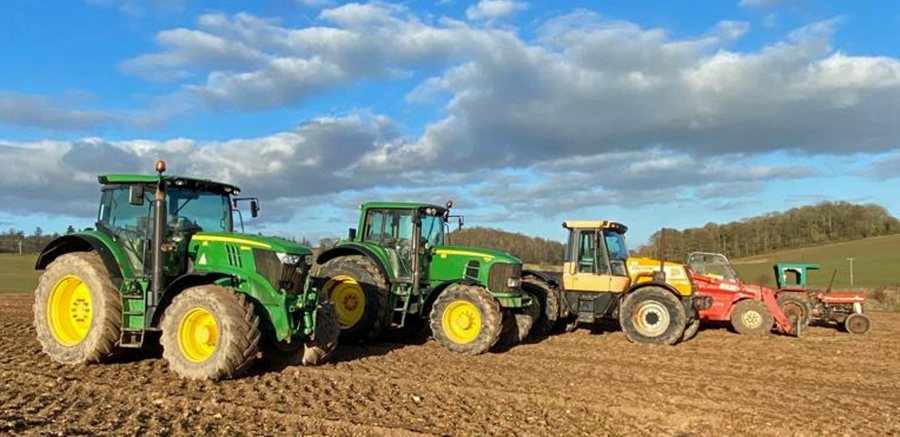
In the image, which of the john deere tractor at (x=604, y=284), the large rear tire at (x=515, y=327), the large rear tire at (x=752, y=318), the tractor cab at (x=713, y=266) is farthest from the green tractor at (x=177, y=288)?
the tractor cab at (x=713, y=266)

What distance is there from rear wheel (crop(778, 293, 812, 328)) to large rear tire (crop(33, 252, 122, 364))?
43.7 feet

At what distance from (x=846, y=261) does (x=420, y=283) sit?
43.4m

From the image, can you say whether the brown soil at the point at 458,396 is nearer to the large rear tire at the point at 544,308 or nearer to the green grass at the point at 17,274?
the large rear tire at the point at 544,308

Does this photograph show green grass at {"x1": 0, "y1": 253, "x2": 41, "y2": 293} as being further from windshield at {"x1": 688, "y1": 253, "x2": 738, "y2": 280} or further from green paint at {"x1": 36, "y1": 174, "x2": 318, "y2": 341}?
windshield at {"x1": 688, "y1": 253, "x2": 738, "y2": 280}

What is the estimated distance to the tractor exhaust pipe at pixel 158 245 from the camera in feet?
26.0

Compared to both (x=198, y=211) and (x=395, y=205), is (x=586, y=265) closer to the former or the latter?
(x=395, y=205)

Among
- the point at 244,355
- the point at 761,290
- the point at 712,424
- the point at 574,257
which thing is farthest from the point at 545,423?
the point at 761,290

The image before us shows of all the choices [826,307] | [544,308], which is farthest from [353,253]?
[826,307]

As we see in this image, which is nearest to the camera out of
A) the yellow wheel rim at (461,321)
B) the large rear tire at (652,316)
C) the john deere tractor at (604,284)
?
the yellow wheel rim at (461,321)

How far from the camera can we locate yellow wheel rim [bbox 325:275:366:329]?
1118 cm

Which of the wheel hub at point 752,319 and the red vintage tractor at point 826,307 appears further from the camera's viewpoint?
the red vintage tractor at point 826,307

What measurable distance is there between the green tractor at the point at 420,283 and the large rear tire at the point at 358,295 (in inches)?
0.5

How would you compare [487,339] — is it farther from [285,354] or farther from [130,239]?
[130,239]

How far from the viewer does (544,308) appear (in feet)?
43.2
